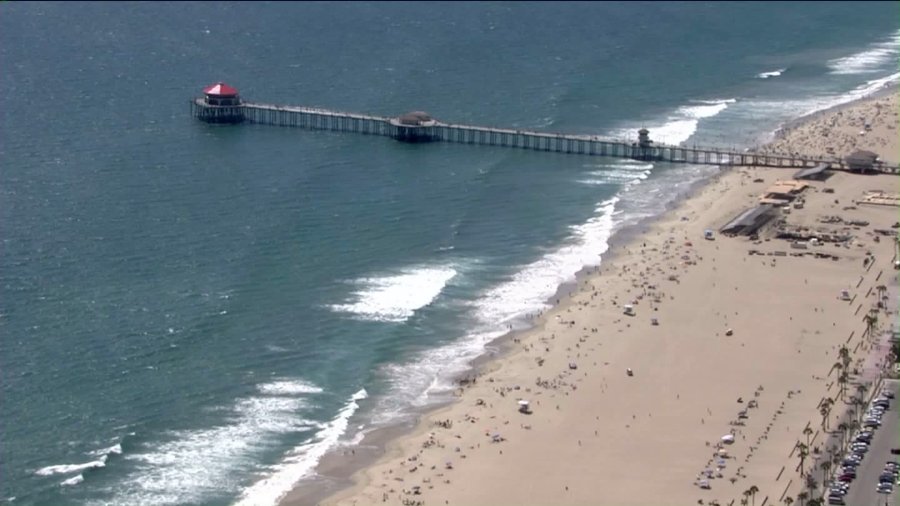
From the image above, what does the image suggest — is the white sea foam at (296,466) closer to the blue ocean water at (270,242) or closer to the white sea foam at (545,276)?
the blue ocean water at (270,242)

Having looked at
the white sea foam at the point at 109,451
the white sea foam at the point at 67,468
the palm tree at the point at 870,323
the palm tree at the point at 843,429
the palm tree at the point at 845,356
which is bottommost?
the white sea foam at the point at 67,468

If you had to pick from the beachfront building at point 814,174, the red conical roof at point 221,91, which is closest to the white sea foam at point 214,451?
the beachfront building at point 814,174

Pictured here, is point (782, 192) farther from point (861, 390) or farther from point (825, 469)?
point (825, 469)

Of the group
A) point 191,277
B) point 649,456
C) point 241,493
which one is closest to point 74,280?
point 191,277

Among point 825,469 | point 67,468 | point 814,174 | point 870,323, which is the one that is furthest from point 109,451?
point 814,174

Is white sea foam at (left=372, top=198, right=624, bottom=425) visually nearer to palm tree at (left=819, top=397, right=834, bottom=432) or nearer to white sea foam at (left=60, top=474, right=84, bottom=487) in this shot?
white sea foam at (left=60, top=474, right=84, bottom=487)

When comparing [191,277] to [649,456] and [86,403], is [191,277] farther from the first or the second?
[649,456]

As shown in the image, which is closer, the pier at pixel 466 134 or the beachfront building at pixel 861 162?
the beachfront building at pixel 861 162
